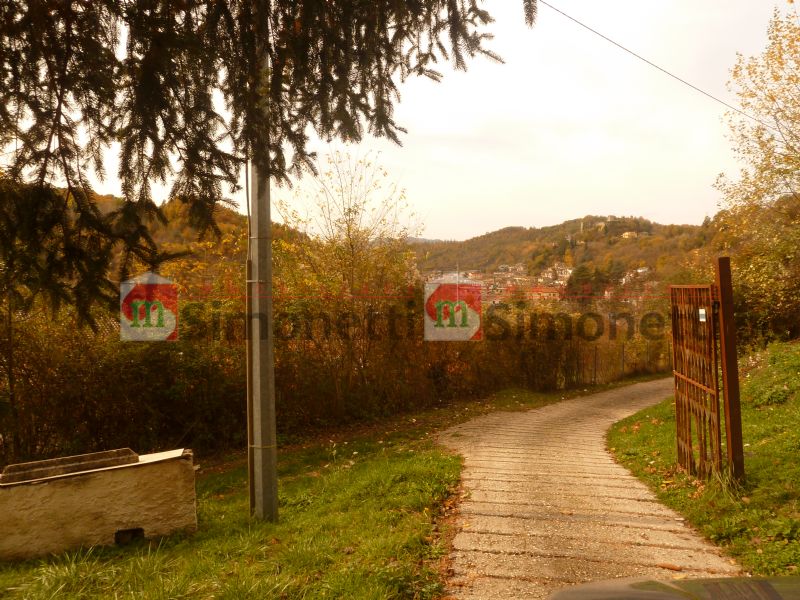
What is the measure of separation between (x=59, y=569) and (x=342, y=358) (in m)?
7.97

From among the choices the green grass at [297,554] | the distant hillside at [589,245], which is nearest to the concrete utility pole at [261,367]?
the green grass at [297,554]

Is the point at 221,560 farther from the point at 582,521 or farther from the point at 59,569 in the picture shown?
the point at 582,521

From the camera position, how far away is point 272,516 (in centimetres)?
504

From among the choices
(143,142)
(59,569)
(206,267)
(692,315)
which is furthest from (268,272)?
(206,267)

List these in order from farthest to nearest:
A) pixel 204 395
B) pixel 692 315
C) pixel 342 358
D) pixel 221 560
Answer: pixel 342 358
pixel 204 395
pixel 692 315
pixel 221 560

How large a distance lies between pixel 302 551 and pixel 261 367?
1.59 metres

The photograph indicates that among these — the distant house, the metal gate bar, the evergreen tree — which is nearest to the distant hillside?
the distant house

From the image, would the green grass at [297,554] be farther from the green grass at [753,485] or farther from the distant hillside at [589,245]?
the distant hillside at [589,245]

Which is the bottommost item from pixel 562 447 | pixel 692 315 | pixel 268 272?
pixel 562 447

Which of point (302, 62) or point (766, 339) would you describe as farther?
point (766, 339)

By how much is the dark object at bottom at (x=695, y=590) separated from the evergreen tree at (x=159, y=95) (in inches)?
120

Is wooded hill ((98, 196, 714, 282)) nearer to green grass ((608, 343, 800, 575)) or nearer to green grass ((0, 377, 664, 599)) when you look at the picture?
green grass ((0, 377, 664, 599))

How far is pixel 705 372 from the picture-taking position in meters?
5.11

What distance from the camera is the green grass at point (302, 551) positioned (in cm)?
334
